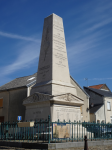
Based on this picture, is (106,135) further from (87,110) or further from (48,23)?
(87,110)

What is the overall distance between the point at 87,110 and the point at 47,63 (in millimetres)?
17819

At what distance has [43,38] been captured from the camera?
1484 cm

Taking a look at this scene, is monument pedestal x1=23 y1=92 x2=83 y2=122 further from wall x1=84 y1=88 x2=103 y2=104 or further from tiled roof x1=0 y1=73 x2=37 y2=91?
wall x1=84 y1=88 x2=103 y2=104

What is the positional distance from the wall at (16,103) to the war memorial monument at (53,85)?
1104cm

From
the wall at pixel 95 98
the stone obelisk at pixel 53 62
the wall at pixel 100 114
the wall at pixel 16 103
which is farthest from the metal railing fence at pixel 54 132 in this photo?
the wall at pixel 95 98

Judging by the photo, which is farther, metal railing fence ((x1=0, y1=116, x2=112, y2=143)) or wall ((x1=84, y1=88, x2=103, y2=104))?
wall ((x1=84, y1=88, x2=103, y2=104))

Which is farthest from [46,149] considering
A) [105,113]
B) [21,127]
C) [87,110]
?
[105,113]

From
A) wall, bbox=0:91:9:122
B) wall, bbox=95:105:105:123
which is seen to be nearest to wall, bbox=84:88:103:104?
wall, bbox=95:105:105:123

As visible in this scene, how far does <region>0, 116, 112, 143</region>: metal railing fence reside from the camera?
364 inches

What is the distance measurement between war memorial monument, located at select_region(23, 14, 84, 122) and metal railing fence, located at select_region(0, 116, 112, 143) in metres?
1.25

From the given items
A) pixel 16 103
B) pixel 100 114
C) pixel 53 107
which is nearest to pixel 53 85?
pixel 53 107

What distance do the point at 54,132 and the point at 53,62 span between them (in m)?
5.40

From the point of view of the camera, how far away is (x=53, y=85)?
12727 millimetres

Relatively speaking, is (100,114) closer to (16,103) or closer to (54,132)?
(16,103)
